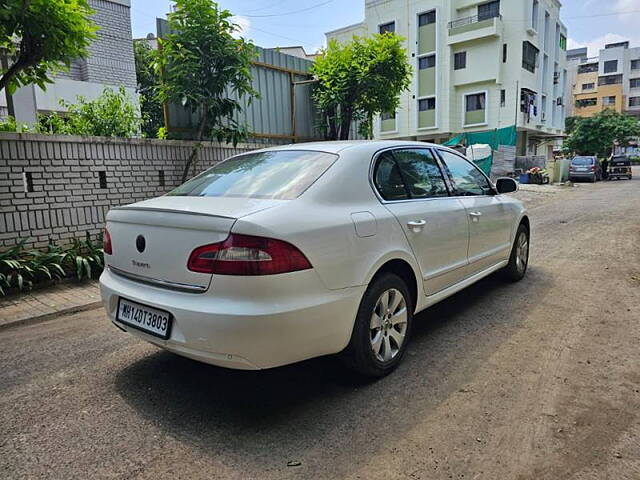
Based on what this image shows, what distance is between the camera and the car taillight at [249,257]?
2.23 metres

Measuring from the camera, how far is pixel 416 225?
124 inches

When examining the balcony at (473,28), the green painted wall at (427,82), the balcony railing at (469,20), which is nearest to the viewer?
the balcony at (473,28)

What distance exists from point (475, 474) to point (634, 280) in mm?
4225

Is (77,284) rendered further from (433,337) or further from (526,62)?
(526,62)

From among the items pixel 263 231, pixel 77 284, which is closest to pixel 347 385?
pixel 263 231

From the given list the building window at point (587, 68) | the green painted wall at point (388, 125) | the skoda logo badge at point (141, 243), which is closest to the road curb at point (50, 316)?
the skoda logo badge at point (141, 243)

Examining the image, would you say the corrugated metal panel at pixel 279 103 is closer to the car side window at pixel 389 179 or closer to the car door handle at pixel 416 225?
the car side window at pixel 389 179

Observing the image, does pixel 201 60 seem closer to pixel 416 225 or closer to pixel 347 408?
pixel 416 225

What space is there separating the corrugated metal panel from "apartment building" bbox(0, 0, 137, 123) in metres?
5.88

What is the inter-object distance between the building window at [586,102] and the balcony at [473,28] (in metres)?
46.3

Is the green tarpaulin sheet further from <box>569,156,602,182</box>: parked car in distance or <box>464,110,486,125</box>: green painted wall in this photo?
<box>569,156,602,182</box>: parked car in distance

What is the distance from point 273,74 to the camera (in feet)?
28.8

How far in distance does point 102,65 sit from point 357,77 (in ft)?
25.6

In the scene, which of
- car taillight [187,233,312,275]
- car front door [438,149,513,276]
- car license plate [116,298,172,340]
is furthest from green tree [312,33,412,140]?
car taillight [187,233,312,275]
